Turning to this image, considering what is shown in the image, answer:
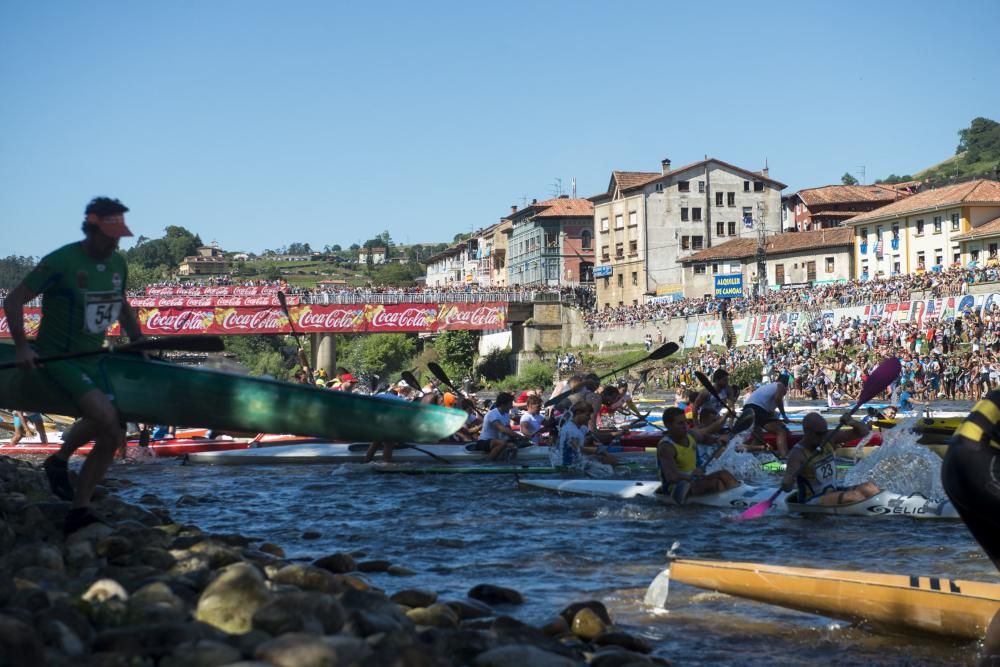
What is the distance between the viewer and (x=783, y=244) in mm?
66438

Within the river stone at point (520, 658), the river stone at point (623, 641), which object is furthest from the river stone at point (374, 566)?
the river stone at point (520, 658)

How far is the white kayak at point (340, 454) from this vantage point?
54.4ft

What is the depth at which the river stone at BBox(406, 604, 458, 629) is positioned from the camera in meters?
5.63

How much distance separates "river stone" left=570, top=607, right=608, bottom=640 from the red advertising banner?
44822mm

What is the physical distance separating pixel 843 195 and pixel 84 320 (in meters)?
76.8

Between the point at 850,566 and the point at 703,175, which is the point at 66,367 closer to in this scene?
the point at 850,566

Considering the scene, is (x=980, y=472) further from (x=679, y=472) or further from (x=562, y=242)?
(x=562, y=242)

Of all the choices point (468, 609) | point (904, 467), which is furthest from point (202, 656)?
point (904, 467)

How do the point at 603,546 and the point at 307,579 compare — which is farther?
the point at 603,546

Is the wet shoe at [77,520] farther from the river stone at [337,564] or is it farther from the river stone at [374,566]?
the river stone at [374,566]

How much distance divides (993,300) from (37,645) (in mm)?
37081

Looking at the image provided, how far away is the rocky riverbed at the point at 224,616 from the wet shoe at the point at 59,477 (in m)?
0.33

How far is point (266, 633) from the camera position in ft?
14.9

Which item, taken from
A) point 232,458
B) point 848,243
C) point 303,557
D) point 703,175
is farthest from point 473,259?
point 303,557
